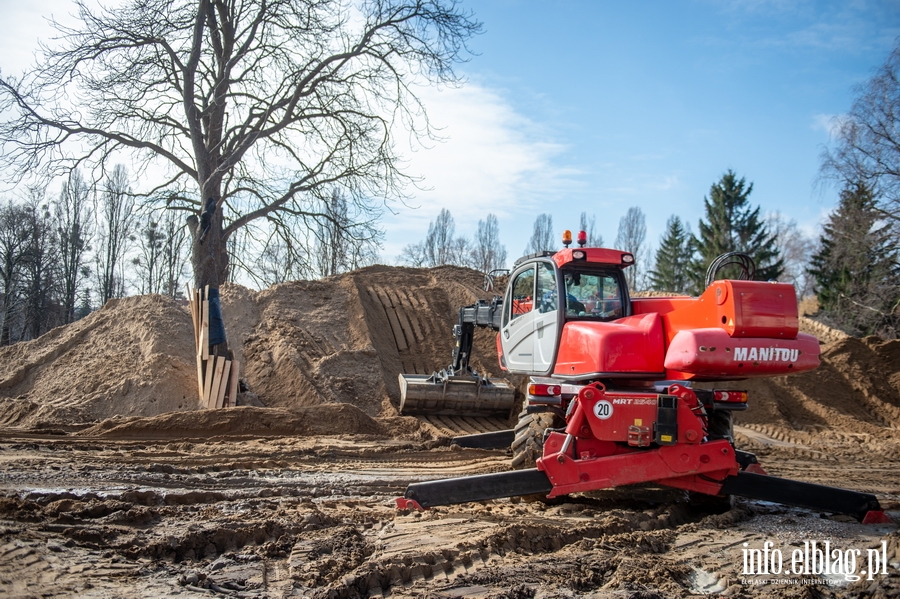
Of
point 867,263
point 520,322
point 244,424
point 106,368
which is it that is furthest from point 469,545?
point 867,263

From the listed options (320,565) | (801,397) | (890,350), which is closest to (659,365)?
(320,565)

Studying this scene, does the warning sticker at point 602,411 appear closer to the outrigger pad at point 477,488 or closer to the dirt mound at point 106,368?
the outrigger pad at point 477,488

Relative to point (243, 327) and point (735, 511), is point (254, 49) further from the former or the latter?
point (735, 511)

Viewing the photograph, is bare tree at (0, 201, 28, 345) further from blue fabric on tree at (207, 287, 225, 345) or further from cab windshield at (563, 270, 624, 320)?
cab windshield at (563, 270, 624, 320)

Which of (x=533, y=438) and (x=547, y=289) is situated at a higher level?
(x=547, y=289)

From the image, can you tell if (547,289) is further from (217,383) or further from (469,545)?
(217,383)

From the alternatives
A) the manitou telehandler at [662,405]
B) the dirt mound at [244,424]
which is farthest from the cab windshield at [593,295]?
the dirt mound at [244,424]

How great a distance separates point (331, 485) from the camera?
6.83 metres

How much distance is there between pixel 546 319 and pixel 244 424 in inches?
204

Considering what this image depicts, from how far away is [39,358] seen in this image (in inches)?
520

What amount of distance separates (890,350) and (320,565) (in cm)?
1515

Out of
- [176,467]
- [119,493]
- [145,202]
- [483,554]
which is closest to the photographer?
[483,554]

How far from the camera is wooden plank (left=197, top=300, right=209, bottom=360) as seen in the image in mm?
11602

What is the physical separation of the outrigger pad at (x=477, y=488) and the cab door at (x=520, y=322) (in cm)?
192
